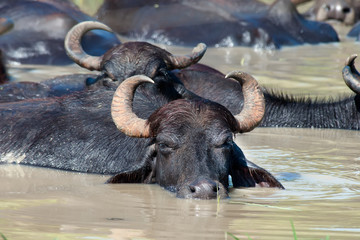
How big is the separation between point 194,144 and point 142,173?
643 mm

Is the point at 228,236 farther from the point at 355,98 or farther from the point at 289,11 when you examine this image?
the point at 289,11

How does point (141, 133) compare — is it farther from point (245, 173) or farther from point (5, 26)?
point (5, 26)

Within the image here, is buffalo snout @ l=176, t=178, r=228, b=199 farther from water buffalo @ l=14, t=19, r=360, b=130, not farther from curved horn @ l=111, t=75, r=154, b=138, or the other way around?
water buffalo @ l=14, t=19, r=360, b=130

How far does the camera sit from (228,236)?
435 cm

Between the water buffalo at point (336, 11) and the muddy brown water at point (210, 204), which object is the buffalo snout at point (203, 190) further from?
the water buffalo at point (336, 11)

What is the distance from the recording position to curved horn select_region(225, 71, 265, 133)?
6.10 metres

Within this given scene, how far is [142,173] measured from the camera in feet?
20.1

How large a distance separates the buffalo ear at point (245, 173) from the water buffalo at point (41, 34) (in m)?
7.52

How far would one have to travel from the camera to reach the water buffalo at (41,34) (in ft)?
44.3

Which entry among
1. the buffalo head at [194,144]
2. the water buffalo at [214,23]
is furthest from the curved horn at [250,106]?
the water buffalo at [214,23]

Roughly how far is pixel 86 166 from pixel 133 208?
63.3 inches

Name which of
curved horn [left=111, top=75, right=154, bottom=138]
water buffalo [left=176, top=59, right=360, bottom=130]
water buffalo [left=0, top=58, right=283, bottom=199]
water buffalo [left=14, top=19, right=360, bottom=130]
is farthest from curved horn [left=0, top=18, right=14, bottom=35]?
curved horn [left=111, top=75, right=154, bottom=138]

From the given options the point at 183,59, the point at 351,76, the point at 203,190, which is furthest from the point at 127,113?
the point at 351,76

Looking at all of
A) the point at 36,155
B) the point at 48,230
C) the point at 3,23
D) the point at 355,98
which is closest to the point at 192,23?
the point at 3,23
